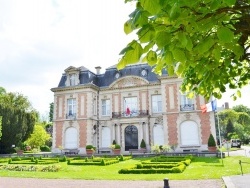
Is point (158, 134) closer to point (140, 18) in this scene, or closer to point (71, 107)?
point (71, 107)

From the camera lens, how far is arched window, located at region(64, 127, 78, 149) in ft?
99.8

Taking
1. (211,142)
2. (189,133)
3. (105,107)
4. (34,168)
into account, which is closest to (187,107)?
(189,133)

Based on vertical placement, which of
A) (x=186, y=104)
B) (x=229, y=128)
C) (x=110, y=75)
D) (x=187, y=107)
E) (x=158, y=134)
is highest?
(x=110, y=75)

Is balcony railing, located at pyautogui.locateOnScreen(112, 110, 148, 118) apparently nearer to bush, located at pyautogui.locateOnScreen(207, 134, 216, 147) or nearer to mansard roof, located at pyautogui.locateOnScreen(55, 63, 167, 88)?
mansard roof, located at pyautogui.locateOnScreen(55, 63, 167, 88)

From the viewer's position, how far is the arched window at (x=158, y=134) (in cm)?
2840

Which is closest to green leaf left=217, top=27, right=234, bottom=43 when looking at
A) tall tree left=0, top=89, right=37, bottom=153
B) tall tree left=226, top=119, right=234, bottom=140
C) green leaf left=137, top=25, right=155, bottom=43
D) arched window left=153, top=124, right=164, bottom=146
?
green leaf left=137, top=25, right=155, bottom=43

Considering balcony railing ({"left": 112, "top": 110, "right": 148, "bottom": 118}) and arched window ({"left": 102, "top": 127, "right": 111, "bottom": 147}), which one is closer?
balcony railing ({"left": 112, "top": 110, "right": 148, "bottom": 118})

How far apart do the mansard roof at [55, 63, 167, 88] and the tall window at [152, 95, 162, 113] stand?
6.20ft

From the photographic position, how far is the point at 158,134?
28672 mm

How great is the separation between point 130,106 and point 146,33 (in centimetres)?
2876

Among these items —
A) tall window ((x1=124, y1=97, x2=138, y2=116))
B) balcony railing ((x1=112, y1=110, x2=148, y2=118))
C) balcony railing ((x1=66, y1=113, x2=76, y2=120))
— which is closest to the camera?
balcony railing ((x1=112, y1=110, x2=148, y2=118))

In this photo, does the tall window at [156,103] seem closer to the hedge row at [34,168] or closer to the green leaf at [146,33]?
the hedge row at [34,168]

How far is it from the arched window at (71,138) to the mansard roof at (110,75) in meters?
5.78

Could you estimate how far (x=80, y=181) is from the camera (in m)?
12.0
